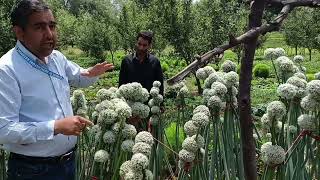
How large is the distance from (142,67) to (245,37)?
393 centimetres

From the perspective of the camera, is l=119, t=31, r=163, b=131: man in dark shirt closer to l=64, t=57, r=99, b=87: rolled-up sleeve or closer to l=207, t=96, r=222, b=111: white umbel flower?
l=64, t=57, r=99, b=87: rolled-up sleeve

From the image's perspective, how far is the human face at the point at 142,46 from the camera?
15.9ft

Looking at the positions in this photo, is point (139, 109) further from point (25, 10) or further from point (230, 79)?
point (25, 10)

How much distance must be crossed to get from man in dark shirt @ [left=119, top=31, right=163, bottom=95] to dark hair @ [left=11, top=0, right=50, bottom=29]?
110 inches

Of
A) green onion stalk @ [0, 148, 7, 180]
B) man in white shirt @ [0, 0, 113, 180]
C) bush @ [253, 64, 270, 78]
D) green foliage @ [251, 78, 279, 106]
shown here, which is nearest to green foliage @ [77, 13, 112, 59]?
bush @ [253, 64, 270, 78]

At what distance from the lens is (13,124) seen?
6.27ft

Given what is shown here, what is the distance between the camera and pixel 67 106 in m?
2.26

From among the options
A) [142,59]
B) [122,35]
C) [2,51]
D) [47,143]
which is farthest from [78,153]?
[122,35]

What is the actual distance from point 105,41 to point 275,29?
27126mm

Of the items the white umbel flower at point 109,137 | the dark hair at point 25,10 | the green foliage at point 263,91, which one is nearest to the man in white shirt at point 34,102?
the dark hair at point 25,10

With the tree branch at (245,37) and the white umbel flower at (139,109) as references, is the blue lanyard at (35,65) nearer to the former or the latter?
the white umbel flower at (139,109)

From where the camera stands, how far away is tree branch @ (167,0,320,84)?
3.04 feet

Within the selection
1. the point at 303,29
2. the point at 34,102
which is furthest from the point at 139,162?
the point at 303,29

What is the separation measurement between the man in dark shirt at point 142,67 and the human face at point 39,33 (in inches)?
108
